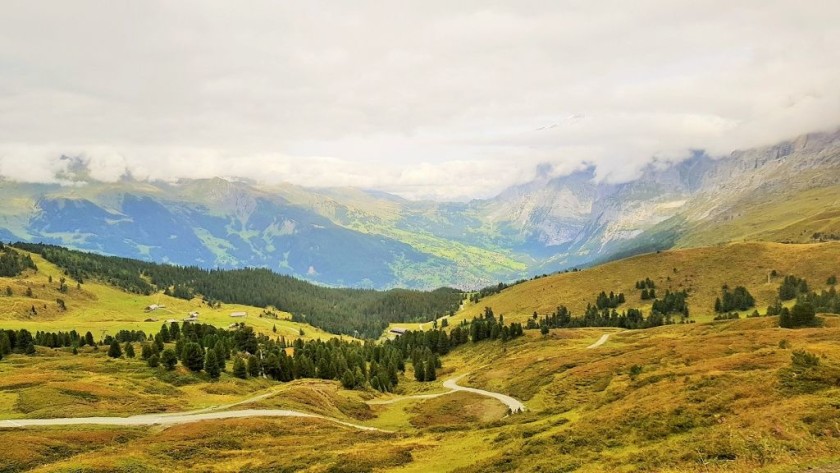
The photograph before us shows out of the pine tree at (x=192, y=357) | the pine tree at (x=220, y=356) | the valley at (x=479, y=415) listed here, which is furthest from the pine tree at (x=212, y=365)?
the valley at (x=479, y=415)

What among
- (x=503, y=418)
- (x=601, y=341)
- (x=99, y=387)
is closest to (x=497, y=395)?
(x=503, y=418)

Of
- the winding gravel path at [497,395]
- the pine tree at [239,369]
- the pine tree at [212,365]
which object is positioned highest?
the pine tree at [212,365]

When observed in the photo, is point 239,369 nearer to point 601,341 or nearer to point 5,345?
point 5,345

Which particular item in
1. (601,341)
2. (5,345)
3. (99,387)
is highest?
(5,345)

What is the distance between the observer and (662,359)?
270 feet

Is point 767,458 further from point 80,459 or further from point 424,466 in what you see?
point 80,459

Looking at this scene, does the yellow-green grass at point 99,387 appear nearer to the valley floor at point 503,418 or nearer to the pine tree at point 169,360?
the valley floor at point 503,418

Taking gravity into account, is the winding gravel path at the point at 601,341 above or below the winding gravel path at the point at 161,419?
below

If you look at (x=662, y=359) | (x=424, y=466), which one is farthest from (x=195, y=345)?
(x=662, y=359)

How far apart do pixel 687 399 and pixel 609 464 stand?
16.5 meters

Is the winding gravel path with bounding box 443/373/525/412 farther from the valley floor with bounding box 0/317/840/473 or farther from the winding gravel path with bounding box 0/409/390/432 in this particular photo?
the winding gravel path with bounding box 0/409/390/432

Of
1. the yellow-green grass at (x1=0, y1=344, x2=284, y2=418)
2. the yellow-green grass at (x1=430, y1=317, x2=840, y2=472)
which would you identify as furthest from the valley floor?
the yellow-green grass at (x1=0, y1=344, x2=284, y2=418)

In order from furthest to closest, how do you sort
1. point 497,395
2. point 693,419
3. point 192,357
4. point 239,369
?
point 239,369 → point 192,357 → point 497,395 → point 693,419

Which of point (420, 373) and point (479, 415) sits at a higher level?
point (479, 415)
